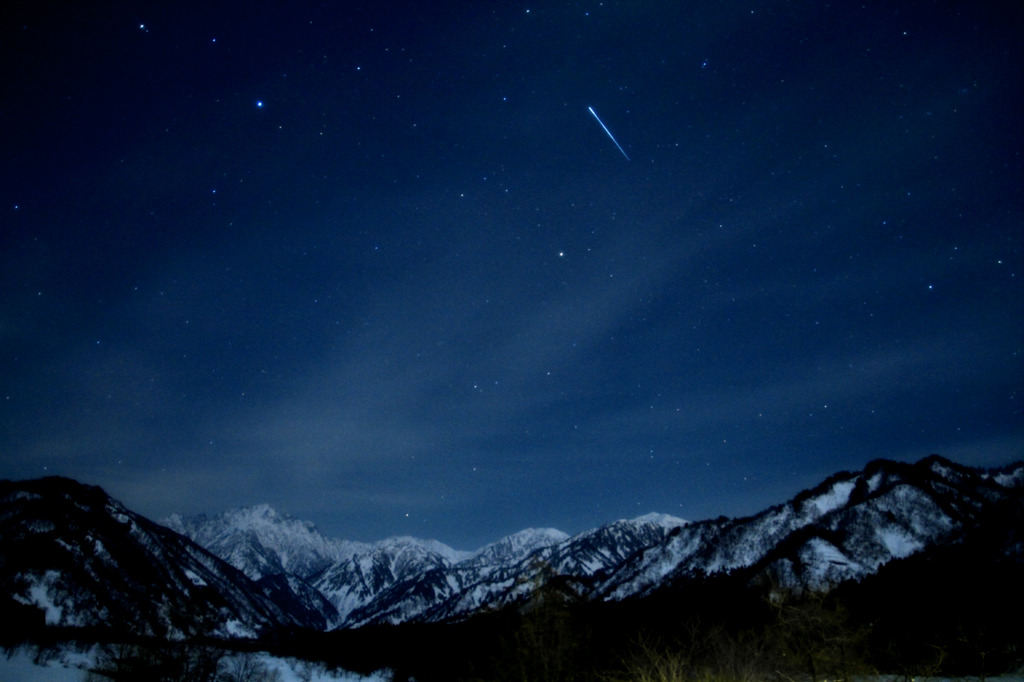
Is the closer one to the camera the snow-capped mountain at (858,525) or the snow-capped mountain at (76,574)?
the snow-capped mountain at (858,525)

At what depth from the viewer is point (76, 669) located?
107562 mm

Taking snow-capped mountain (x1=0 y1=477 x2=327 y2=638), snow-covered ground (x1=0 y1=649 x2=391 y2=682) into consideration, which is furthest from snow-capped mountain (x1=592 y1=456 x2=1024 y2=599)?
snow-capped mountain (x1=0 y1=477 x2=327 y2=638)

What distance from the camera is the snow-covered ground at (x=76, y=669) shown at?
333 ft

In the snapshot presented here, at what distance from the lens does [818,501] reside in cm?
19012

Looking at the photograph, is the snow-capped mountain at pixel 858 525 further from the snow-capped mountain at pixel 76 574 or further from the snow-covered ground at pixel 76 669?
the snow-capped mountain at pixel 76 574

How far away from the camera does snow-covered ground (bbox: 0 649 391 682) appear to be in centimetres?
10150

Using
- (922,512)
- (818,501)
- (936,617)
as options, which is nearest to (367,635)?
(936,617)

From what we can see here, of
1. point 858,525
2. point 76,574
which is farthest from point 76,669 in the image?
point 858,525

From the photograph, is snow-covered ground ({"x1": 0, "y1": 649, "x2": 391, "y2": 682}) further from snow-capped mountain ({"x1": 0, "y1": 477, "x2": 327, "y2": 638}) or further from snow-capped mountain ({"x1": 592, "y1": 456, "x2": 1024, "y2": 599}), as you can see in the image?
snow-capped mountain ({"x1": 592, "y1": 456, "x2": 1024, "y2": 599})

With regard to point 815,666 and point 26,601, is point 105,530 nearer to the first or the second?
point 26,601

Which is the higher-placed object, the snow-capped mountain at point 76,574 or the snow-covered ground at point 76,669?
the snow-capped mountain at point 76,574

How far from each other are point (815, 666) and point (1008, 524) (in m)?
114

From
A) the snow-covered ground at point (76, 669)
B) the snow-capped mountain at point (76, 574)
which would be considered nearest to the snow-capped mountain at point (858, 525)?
the snow-covered ground at point (76, 669)

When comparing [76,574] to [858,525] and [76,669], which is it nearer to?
[76,669]
